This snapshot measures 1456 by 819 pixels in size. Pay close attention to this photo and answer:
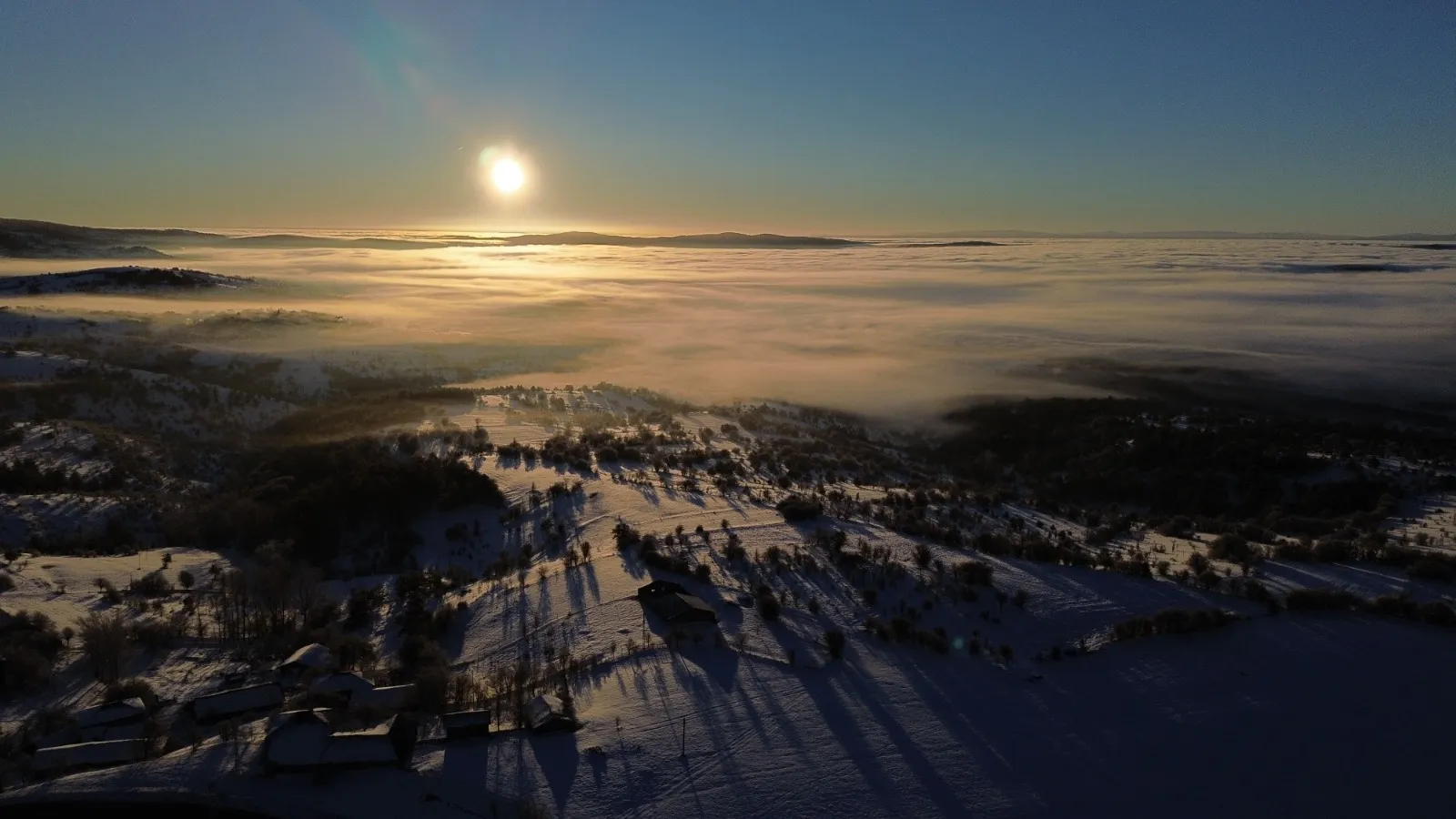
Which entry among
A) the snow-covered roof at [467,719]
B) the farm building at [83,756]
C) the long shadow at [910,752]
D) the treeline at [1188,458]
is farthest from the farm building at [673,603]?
the treeline at [1188,458]

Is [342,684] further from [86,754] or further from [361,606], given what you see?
[361,606]

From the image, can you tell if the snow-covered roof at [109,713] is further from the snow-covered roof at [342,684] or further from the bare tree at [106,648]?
the snow-covered roof at [342,684]

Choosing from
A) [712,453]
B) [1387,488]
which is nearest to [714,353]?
[712,453]

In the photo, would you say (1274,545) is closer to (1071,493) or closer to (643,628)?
(1071,493)

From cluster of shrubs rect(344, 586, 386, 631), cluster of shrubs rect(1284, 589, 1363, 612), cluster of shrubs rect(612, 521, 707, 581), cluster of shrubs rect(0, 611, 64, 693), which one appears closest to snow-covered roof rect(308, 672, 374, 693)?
cluster of shrubs rect(344, 586, 386, 631)

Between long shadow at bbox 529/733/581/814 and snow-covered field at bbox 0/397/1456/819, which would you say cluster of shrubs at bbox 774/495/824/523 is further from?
long shadow at bbox 529/733/581/814

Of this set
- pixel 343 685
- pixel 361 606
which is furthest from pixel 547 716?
pixel 361 606
